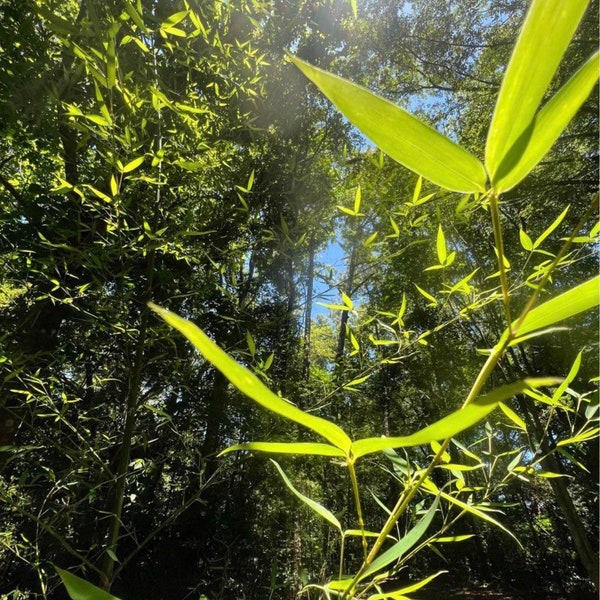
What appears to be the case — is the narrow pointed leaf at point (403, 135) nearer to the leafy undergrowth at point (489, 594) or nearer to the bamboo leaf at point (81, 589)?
the bamboo leaf at point (81, 589)

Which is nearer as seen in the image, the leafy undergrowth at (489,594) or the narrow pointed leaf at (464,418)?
the narrow pointed leaf at (464,418)

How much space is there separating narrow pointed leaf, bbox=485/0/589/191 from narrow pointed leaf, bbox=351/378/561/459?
7 cm

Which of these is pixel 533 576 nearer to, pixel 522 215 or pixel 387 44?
pixel 522 215

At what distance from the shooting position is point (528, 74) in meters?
0.12

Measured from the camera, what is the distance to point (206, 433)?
312 cm

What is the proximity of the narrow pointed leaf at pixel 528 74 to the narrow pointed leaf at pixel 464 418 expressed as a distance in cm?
7

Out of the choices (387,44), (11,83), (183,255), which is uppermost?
(387,44)

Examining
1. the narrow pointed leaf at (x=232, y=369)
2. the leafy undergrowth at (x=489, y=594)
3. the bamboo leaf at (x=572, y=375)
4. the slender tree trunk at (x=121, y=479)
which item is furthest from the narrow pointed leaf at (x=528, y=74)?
the leafy undergrowth at (x=489, y=594)

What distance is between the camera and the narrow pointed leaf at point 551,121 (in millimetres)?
129

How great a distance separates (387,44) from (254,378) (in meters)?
3.69

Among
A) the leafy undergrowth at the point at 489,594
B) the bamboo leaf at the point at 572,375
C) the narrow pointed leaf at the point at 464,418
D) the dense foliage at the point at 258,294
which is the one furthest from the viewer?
the leafy undergrowth at the point at 489,594

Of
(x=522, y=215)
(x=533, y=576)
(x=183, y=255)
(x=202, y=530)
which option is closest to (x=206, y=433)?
(x=202, y=530)

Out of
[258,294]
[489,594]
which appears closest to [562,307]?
[258,294]

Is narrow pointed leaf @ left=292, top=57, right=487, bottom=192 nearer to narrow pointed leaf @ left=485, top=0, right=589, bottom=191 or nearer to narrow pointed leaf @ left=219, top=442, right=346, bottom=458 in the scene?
narrow pointed leaf @ left=485, top=0, right=589, bottom=191
